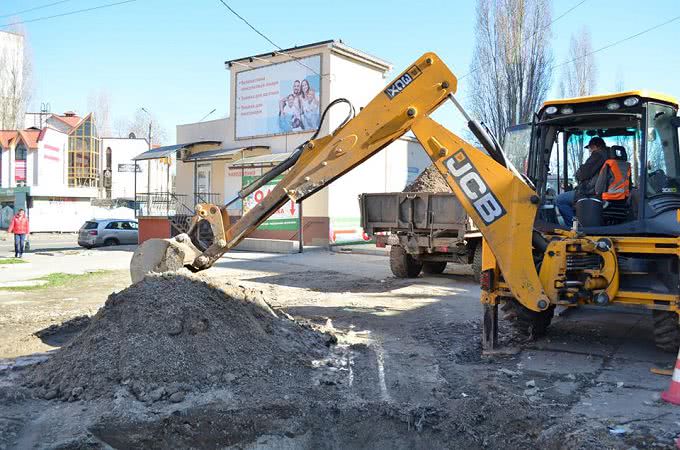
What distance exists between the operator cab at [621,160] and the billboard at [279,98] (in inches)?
582

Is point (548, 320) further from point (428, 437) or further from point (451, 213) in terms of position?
point (451, 213)

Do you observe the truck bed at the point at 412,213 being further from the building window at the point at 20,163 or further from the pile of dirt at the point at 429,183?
the building window at the point at 20,163

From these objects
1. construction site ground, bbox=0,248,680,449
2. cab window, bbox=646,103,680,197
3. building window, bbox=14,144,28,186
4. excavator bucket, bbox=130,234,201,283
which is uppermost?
building window, bbox=14,144,28,186

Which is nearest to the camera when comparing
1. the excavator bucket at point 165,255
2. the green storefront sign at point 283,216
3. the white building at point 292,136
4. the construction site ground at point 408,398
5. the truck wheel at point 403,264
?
the construction site ground at point 408,398

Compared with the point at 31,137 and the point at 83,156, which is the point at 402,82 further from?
the point at 83,156

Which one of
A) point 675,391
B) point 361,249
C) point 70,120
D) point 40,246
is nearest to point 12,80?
point 70,120

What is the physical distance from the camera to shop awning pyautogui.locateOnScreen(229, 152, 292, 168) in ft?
70.5

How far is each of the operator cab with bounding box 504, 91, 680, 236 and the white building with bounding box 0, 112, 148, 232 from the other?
31.3m

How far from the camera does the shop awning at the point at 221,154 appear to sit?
891 inches

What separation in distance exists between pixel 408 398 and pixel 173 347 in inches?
90.4

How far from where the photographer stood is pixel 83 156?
5000 centimetres

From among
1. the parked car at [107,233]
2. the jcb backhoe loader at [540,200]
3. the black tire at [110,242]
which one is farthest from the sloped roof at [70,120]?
the jcb backhoe loader at [540,200]

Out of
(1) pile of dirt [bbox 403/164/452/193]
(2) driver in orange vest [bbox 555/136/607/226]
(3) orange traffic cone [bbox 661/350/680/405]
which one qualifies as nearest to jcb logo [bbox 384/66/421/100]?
(2) driver in orange vest [bbox 555/136/607/226]

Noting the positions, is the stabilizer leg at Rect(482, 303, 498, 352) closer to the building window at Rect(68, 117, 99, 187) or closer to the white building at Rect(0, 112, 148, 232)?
the white building at Rect(0, 112, 148, 232)
